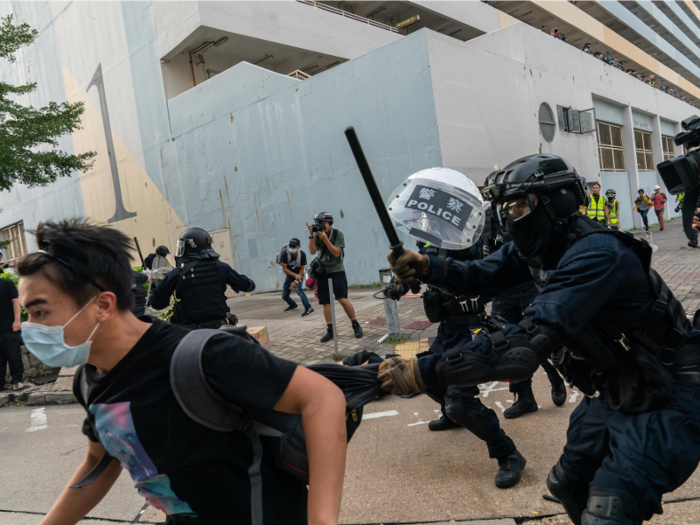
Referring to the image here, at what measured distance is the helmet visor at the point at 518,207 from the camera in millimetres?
1854

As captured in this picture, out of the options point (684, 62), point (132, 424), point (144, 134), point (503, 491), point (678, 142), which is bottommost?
point (503, 491)

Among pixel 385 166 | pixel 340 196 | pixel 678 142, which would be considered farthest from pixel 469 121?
pixel 678 142

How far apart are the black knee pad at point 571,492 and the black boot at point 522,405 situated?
2024 millimetres

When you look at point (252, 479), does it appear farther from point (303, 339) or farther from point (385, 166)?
point (385, 166)

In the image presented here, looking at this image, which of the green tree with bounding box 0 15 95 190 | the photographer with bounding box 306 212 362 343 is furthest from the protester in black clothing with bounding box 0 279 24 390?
the green tree with bounding box 0 15 95 190

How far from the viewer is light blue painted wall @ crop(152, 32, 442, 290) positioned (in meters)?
10.8

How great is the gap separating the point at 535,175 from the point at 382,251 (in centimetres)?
965

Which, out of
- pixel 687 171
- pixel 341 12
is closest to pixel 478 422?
pixel 687 171

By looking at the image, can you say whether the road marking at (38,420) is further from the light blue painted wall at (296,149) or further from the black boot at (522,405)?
the light blue painted wall at (296,149)

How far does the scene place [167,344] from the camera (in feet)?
3.98

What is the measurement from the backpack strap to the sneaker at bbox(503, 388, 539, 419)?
3.19m

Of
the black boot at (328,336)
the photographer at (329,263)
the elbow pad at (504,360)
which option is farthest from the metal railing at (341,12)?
the elbow pad at (504,360)

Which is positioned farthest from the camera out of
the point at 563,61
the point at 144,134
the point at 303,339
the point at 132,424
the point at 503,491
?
the point at 144,134

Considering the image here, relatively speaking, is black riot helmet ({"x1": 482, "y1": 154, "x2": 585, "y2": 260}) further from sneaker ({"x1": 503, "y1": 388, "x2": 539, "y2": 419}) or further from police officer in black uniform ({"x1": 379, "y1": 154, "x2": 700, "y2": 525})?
sneaker ({"x1": 503, "y1": 388, "x2": 539, "y2": 419})
